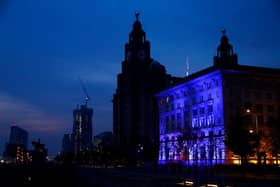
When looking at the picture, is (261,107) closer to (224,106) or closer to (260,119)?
(260,119)

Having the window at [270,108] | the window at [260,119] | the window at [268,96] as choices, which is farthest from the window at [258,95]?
the window at [260,119]

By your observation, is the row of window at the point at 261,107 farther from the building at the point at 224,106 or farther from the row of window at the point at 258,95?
the row of window at the point at 258,95

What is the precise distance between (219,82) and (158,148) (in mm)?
48948

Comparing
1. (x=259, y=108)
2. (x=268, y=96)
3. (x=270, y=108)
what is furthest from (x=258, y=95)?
(x=270, y=108)

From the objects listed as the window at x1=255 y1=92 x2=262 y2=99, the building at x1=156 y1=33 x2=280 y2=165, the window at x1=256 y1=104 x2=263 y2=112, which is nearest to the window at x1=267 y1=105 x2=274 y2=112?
the building at x1=156 y1=33 x2=280 y2=165

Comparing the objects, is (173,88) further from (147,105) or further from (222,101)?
(147,105)

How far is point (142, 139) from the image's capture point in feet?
613

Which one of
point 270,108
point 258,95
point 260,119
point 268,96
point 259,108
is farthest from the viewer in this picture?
point 268,96

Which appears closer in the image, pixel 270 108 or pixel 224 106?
pixel 224 106

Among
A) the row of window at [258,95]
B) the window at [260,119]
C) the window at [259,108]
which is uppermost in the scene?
the row of window at [258,95]

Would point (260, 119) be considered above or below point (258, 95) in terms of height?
below

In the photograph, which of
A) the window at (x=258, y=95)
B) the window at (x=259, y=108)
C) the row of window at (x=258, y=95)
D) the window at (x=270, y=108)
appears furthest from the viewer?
the window at (x=270, y=108)

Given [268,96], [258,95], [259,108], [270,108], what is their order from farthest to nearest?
[268,96] < [270,108] < [258,95] < [259,108]

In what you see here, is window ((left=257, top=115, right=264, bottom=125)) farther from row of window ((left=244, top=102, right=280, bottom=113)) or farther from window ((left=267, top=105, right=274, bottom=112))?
window ((left=267, top=105, right=274, bottom=112))
